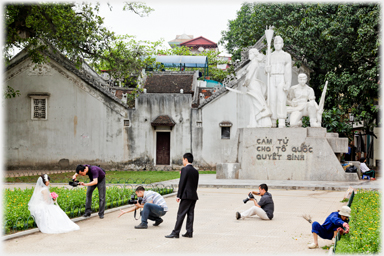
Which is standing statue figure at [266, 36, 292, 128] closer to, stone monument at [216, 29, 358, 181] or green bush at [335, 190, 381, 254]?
stone monument at [216, 29, 358, 181]

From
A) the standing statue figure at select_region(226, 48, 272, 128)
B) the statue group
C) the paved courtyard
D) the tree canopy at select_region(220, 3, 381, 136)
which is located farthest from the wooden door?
the paved courtyard

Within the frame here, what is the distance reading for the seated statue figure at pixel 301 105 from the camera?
20.9 meters

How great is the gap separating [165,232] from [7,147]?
23663mm

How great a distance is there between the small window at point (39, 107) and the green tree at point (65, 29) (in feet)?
15.3

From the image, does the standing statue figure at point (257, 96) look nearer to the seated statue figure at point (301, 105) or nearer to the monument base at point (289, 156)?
the monument base at point (289, 156)

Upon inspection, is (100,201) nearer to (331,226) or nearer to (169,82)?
(331,226)

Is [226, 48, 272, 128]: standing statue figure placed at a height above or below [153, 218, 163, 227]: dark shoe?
above

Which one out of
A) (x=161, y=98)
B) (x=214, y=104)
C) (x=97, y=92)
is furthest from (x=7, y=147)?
(x=214, y=104)

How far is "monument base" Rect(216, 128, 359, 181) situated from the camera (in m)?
19.9

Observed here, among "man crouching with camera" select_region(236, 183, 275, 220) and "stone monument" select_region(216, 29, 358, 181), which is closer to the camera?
"man crouching with camera" select_region(236, 183, 275, 220)

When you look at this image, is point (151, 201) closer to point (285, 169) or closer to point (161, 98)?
point (285, 169)

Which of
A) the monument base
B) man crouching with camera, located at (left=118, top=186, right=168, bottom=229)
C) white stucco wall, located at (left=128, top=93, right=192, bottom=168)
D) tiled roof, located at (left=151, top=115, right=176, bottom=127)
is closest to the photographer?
man crouching with camera, located at (left=118, top=186, right=168, bottom=229)

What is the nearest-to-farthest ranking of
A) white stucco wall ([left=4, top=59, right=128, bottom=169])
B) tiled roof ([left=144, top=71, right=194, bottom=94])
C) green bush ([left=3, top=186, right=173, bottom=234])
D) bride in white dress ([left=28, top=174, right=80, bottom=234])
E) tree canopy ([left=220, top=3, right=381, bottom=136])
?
1. bride in white dress ([left=28, top=174, right=80, bottom=234])
2. green bush ([left=3, top=186, right=173, bottom=234])
3. tree canopy ([left=220, top=3, right=381, bottom=136])
4. white stucco wall ([left=4, top=59, right=128, bottom=169])
5. tiled roof ([left=144, top=71, right=194, bottom=94])

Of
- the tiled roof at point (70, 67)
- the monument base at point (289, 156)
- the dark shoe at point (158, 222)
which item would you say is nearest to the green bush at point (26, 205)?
the dark shoe at point (158, 222)
